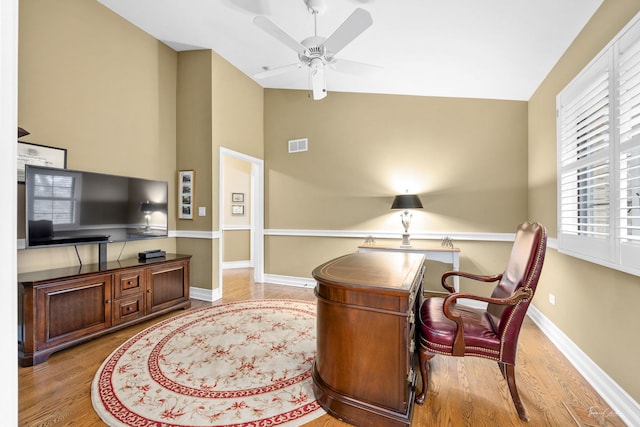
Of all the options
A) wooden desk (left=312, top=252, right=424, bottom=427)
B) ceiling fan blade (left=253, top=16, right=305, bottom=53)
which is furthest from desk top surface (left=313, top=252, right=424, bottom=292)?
ceiling fan blade (left=253, top=16, right=305, bottom=53)

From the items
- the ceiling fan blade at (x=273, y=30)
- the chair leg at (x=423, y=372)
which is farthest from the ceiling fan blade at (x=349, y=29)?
the chair leg at (x=423, y=372)

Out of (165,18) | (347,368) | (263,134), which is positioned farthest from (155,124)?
(347,368)

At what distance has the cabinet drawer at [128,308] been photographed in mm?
3001

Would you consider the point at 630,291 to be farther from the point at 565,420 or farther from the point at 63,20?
the point at 63,20

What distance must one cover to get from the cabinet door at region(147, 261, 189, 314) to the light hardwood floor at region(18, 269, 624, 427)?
0.68 meters

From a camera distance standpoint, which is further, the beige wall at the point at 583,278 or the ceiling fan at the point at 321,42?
the ceiling fan at the point at 321,42

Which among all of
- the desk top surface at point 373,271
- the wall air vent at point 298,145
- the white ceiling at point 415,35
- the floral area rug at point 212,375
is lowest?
the floral area rug at point 212,375

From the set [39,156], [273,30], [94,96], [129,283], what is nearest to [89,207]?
[39,156]

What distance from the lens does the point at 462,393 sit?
2.03 m

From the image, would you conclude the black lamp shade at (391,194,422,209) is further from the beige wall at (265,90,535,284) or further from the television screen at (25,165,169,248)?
the television screen at (25,165,169,248)

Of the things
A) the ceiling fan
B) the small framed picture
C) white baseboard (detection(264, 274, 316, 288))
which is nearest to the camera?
the ceiling fan

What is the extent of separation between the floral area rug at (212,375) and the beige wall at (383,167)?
186 centimetres

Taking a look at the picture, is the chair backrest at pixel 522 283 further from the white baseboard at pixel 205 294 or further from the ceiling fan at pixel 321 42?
the white baseboard at pixel 205 294

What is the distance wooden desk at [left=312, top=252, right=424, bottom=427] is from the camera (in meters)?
1.61
